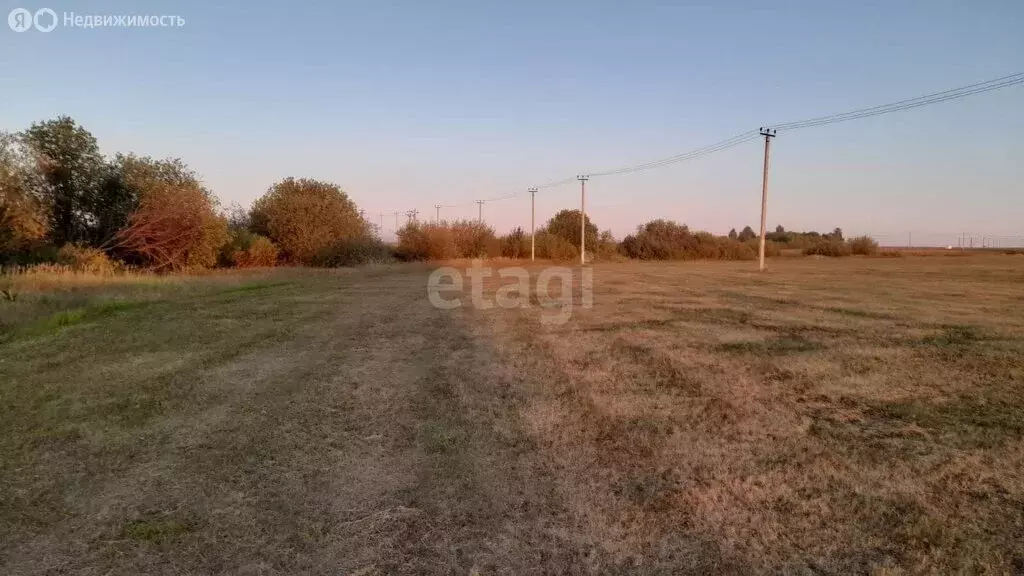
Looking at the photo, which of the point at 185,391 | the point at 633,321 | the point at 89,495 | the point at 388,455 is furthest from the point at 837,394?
the point at 185,391

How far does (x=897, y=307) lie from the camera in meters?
12.4

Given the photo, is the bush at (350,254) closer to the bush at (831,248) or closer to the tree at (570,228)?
the tree at (570,228)

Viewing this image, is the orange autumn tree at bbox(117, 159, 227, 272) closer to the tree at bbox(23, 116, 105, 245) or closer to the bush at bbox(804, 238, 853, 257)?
the tree at bbox(23, 116, 105, 245)

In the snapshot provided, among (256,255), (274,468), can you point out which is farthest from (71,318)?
(256,255)

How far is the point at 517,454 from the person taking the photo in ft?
13.6

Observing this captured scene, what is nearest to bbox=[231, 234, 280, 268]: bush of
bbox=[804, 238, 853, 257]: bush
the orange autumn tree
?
the orange autumn tree

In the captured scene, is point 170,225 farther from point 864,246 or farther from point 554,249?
point 864,246

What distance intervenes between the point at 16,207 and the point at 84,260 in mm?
2686

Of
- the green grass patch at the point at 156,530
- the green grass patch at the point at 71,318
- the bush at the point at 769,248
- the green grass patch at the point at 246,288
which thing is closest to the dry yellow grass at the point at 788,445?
the green grass patch at the point at 156,530

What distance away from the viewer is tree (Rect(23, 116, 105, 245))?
77.1ft

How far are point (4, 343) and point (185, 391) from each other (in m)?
5.72

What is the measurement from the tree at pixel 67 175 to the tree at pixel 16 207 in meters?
1.74

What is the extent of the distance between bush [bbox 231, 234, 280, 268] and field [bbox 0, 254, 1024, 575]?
27.0m

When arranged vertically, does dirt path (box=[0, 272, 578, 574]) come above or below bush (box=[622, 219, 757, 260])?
below
